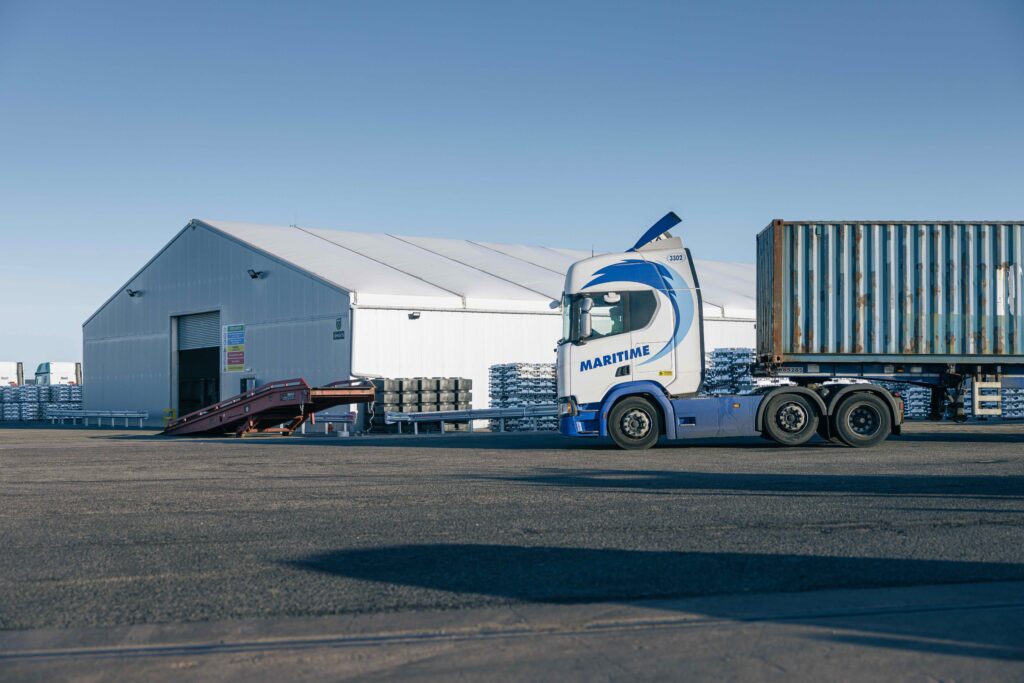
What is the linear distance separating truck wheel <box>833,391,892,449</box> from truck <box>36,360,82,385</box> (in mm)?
54363

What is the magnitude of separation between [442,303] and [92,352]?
1947 centimetres

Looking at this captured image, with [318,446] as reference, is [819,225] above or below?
above

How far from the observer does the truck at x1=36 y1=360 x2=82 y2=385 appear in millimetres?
62781

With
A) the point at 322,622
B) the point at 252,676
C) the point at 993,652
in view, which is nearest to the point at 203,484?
the point at 322,622

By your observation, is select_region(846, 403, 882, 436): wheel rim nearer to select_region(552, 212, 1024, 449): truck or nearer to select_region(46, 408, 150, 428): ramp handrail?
select_region(552, 212, 1024, 449): truck

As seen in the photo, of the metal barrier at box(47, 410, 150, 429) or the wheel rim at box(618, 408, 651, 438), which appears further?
the metal barrier at box(47, 410, 150, 429)

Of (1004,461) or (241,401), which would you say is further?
(241,401)

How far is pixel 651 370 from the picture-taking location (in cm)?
1762

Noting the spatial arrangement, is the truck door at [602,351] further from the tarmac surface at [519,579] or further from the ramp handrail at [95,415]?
the ramp handrail at [95,415]

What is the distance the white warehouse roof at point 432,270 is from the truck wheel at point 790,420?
15.5 metres

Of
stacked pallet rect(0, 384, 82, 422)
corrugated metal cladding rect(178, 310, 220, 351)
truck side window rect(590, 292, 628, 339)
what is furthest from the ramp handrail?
truck side window rect(590, 292, 628, 339)

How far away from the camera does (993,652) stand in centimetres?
447

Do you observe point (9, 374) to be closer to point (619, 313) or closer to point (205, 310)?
point (205, 310)

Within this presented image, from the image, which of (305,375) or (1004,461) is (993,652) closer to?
(1004,461)
